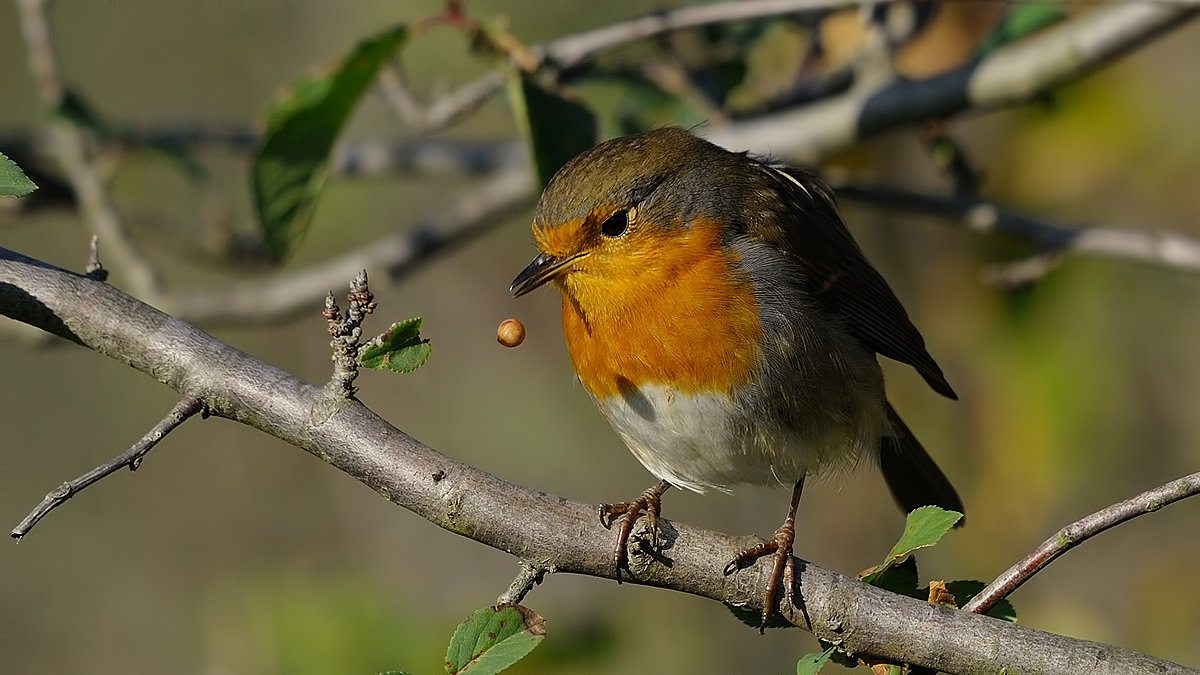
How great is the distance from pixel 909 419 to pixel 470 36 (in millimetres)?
2431

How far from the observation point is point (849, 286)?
339 cm

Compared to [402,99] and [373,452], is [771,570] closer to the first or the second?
[373,452]

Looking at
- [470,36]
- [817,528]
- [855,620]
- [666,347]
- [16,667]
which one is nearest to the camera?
[855,620]

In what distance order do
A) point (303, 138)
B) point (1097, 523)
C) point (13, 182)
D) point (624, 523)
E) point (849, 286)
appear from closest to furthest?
point (13, 182) → point (1097, 523) → point (624, 523) → point (303, 138) → point (849, 286)

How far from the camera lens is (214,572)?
6.58m

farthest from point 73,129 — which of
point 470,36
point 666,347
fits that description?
point 666,347

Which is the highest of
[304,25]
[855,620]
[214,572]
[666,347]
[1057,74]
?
[304,25]

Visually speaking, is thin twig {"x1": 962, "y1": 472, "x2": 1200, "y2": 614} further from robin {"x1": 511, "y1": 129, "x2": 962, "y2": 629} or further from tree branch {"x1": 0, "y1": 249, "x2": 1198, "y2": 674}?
robin {"x1": 511, "y1": 129, "x2": 962, "y2": 629}

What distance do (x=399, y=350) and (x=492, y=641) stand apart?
1.58ft

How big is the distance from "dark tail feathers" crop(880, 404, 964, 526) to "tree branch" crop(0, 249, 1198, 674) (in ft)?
4.84

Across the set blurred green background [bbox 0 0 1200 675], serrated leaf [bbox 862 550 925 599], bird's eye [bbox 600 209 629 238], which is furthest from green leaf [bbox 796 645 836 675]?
blurred green background [bbox 0 0 1200 675]

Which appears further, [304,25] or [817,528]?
[304,25]

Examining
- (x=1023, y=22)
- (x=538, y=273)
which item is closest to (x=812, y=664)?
(x=538, y=273)

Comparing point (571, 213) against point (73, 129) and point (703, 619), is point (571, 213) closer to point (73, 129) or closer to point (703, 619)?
point (73, 129)
